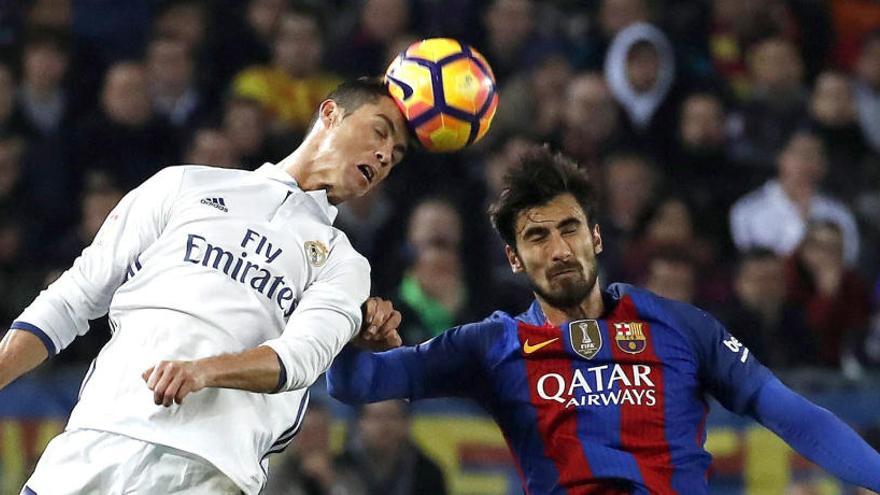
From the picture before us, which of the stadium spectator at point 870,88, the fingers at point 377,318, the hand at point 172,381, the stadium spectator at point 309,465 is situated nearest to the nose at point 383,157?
the fingers at point 377,318

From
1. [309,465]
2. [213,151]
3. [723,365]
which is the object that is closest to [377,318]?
[723,365]

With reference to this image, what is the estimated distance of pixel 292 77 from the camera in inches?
376

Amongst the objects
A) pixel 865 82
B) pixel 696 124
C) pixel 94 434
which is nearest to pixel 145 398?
pixel 94 434

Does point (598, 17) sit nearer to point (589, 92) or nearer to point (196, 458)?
point (589, 92)

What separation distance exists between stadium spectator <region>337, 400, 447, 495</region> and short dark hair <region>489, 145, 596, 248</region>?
240cm

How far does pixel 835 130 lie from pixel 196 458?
6.78 metres

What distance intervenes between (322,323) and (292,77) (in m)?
5.46

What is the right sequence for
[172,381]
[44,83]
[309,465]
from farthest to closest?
[44,83], [309,465], [172,381]

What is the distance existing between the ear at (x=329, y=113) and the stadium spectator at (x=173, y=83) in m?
4.42

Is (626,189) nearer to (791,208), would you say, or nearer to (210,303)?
(791,208)

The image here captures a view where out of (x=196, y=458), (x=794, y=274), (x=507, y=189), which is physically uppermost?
(x=507, y=189)

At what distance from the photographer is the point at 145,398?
4234 millimetres

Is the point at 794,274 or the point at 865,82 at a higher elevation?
the point at 865,82

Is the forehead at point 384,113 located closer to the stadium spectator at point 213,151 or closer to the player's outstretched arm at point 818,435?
the player's outstretched arm at point 818,435
